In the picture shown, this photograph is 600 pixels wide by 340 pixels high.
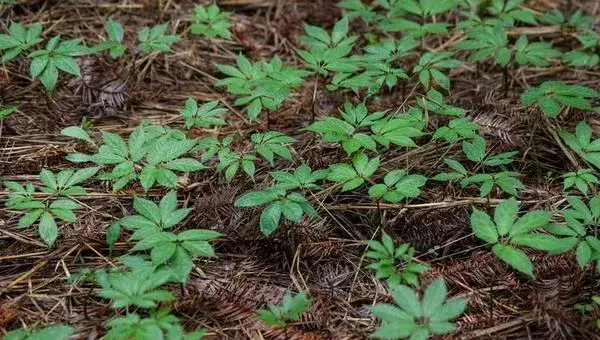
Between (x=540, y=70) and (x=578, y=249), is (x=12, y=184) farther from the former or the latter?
(x=540, y=70)

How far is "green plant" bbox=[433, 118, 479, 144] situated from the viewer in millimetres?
2346

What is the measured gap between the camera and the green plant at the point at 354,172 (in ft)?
7.08

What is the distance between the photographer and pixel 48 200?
2201 mm

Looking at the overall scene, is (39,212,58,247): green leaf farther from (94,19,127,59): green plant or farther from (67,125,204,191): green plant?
(94,19,127,59): green plant

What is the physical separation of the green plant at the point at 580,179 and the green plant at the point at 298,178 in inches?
30.3

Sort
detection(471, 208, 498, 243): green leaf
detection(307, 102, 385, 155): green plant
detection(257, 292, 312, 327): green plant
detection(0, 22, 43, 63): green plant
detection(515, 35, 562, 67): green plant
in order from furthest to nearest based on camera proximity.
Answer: detection(515, 35, 562, 67): green plant, detection(0, 22, 43, 63): green plant, detection(307, 102, 385, 155): green plant, detection(471, 208, 498, 243): green leaf, detection(257, 292, 312, 327): green plant

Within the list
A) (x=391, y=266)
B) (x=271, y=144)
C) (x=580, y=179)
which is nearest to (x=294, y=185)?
(x=271, y=144)

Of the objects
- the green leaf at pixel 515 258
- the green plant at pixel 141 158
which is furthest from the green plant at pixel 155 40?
the green leaf at pixel 515 258

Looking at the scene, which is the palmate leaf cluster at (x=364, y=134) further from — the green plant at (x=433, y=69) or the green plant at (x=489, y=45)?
the green plant at (x=489, y=45)

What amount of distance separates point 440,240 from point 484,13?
1620 millimetres

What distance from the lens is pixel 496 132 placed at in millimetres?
2508

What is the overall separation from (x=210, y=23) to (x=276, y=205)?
3.91 feet

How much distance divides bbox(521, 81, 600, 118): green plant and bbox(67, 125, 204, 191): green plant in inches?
46.8

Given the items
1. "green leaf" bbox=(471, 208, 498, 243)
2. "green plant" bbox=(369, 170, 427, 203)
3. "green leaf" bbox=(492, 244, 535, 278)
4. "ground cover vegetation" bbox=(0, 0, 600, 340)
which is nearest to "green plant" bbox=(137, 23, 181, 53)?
"ground cover vegetation" bbox=(0, 0, 600, 340)
